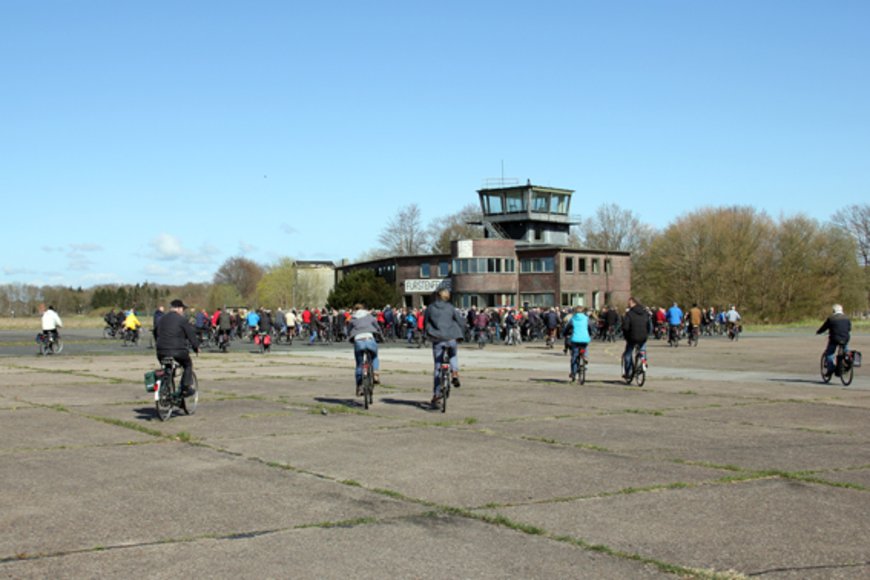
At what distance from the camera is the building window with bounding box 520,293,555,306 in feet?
256

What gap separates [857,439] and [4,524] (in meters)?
9.43

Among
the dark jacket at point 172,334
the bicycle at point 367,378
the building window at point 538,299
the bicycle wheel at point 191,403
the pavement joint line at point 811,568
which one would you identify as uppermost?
the building window at point 538,299

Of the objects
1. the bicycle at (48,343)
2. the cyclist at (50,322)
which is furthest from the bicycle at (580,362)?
the bicycle at (48,343)

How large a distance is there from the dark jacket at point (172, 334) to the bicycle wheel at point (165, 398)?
462 mm

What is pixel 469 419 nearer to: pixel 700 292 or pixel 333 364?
pixel 333 364

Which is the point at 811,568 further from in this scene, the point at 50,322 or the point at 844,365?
the point at 50,322

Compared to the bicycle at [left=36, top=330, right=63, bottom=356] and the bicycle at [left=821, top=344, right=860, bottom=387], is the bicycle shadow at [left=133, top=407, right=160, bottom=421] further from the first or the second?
the bicycle at [left=36, top=330, right=63, bottom=356]

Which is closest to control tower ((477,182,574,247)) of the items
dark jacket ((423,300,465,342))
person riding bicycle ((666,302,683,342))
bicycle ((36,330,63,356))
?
person riding bicycle ((666,302,683,342))

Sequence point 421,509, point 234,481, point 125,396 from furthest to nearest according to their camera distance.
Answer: point 125,396, point 234,481, point 421,509

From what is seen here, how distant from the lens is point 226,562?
19.3 ft

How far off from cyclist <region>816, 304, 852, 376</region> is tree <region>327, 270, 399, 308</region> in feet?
212

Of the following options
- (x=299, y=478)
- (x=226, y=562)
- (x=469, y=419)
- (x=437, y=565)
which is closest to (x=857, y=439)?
(x=469, y=419)

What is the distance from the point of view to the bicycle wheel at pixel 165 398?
1353 cm

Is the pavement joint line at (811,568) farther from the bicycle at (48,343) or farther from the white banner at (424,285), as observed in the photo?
the white banner at (424,285)
